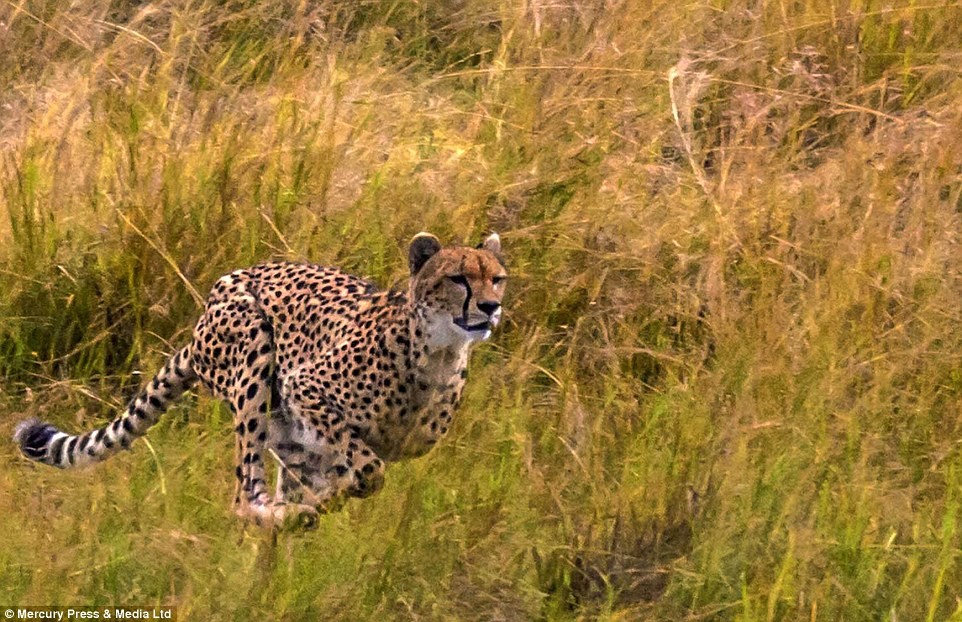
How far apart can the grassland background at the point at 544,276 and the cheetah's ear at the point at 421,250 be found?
1.07 feet

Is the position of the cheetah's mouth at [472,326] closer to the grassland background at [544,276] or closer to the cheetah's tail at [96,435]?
the grassland background at [544,276]

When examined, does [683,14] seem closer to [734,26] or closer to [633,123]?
[734,26]

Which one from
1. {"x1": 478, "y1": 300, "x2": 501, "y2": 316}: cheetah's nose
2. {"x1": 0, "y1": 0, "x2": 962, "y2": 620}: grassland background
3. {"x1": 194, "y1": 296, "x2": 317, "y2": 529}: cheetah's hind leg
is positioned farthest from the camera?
{"x1": 194, "y1": 296, "x2": 317, "y2": 529}: cheetah's hind leg

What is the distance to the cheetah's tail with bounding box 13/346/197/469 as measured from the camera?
3732 millimetres

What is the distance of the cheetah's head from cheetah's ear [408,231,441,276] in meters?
0.02

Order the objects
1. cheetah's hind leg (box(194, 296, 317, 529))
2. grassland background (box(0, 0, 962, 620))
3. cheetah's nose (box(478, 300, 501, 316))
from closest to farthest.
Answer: grassland background (box(0, 0, 962, 620)) < cheetah's nose (box(478, 300, 501, 316)) < cheetah's hind leg (box(194, 296, 317, 529))

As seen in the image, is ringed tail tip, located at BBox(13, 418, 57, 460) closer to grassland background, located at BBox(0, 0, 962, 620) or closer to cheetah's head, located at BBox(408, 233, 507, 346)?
grassland background, located at BBox(0, 0, 962, 620)

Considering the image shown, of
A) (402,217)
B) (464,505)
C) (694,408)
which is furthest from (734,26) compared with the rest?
(464,505)

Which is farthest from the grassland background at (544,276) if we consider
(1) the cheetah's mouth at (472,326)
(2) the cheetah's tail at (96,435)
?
(1) the cheetah's mouth at (472,326)

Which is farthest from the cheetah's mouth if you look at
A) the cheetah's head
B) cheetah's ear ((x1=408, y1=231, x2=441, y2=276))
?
cheetah's ear ((x1=408, y1=231, x2=441, y2=276))

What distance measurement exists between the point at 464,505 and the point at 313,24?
269cm

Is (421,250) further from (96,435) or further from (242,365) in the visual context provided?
(96,435)

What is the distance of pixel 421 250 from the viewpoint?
12.6 feet

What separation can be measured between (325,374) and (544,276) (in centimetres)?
78
